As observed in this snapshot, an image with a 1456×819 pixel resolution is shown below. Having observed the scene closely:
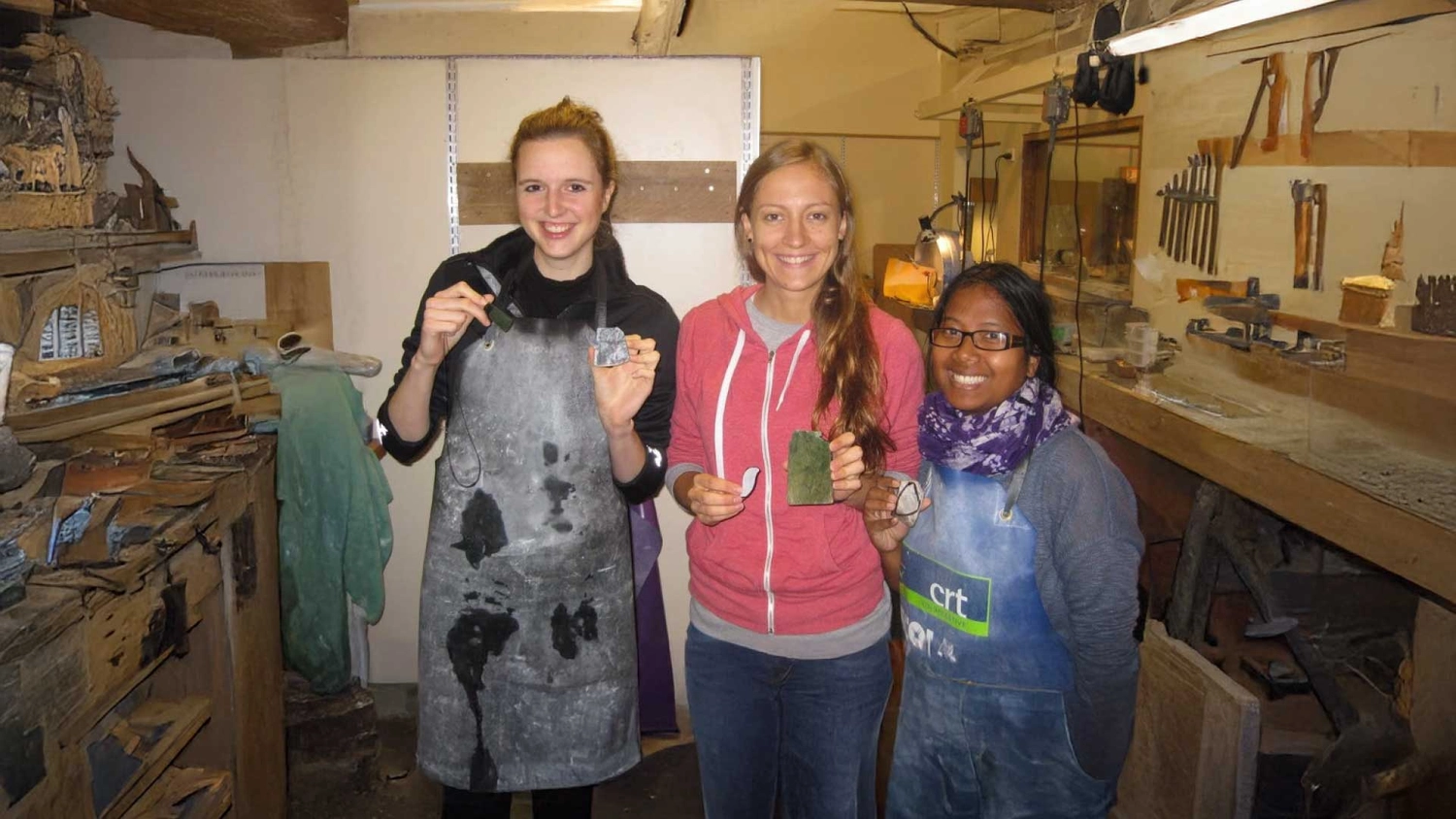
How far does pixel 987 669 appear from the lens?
73.3 inches

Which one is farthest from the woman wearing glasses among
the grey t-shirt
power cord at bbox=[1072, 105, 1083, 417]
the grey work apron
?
power cord at bbox=[1072, 105, 1083, 417]

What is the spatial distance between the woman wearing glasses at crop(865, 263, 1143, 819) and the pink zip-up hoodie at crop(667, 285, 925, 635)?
0.22ft

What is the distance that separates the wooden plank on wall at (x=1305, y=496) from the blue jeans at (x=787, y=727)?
1337mm

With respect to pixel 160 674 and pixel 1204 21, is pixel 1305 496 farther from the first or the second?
pixel 160 674

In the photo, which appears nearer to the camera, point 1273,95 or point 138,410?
point 138,410

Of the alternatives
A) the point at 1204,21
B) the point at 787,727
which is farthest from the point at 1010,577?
the point at 1204,21

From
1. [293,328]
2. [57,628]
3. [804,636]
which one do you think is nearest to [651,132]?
[293,328]

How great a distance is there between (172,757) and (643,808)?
1.50m

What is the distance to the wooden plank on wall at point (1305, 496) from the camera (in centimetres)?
227

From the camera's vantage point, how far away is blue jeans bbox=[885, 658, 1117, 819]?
6.02 ft

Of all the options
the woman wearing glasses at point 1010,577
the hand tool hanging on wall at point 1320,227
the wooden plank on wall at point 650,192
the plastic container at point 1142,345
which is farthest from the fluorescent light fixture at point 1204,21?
the plastic container at point 1142,345

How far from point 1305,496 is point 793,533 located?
67.2 inches

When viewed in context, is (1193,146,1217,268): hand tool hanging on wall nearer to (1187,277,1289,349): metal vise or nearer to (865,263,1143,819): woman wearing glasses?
(1187,277,1289,349): metal vise

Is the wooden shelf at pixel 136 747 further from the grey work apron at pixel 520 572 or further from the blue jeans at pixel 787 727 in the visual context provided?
the blue jeans at pixel 787 727
